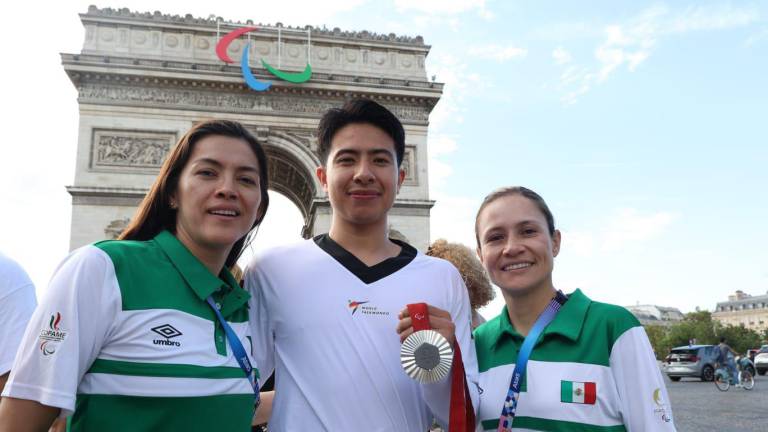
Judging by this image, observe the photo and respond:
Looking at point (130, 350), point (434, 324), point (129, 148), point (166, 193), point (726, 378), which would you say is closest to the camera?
point (130, 350)

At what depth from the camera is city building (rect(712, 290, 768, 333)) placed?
9642 centimetres

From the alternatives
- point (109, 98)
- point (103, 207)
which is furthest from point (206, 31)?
point (103, 207)

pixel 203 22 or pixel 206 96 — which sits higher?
pixel 203 22

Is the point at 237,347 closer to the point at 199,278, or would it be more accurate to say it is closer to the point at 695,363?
the point at 199,278

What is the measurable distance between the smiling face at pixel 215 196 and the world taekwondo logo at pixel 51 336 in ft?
1.81

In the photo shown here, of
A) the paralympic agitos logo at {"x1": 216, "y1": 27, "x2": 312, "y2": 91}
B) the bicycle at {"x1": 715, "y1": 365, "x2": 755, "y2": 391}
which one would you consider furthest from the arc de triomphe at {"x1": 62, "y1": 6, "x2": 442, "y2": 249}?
the bicycle at {"x1": 715, "y1": 365, "x2": 755, "y2": 391}

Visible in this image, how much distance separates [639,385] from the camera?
1996mm

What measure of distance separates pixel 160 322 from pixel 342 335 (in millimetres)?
568

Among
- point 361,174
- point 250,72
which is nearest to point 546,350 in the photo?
point 361,174

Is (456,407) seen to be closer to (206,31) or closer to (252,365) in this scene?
(252,365)

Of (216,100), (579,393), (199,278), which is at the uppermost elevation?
(216,100)

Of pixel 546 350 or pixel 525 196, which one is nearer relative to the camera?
pixel 546 350

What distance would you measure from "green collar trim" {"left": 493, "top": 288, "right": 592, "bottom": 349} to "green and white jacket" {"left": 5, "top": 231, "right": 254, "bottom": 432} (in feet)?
3.33

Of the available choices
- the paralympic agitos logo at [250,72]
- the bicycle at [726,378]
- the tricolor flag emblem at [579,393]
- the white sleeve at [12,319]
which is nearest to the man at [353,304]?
the tricolor flag emblem at [579,393]
